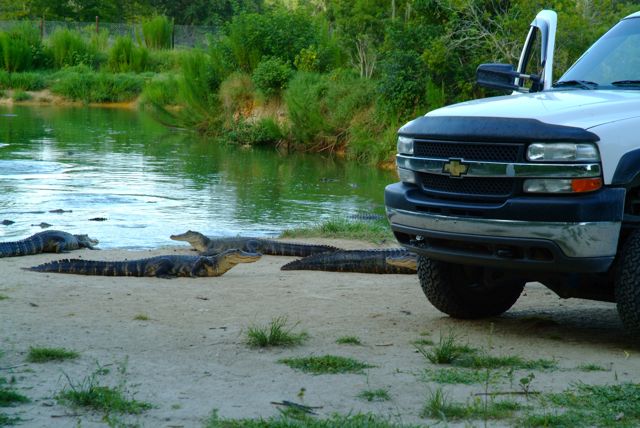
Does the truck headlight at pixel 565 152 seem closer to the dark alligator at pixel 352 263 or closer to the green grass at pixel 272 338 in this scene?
the green grass at pixel 272 338

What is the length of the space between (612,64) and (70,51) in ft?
162

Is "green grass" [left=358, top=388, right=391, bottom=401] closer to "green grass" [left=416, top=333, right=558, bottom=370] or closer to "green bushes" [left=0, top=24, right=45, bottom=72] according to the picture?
"green grass" [left=416, top=333, right=558, bottom=370]

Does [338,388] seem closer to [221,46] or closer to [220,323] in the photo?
[220,323]

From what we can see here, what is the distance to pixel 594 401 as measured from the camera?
5129mm

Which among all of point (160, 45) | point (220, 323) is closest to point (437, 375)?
point (220, 323)

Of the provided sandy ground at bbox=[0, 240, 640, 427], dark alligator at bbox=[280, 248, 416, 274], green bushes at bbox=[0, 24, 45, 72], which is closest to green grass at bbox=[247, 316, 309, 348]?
sandy ground at bbox=[0, 240, 640, 427]

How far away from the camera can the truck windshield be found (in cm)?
718

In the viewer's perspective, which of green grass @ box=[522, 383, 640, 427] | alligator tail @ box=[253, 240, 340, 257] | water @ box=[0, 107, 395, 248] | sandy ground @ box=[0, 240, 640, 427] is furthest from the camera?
water @ box=[0, 107, 395, 248]

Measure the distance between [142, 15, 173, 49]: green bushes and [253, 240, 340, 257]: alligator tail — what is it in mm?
48242

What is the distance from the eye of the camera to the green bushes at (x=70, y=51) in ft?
176

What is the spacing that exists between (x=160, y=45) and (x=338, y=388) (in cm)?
5629

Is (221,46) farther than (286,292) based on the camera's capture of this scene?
Yes

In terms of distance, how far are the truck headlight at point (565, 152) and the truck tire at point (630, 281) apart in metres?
0.58

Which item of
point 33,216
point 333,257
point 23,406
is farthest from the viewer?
point 33,216
